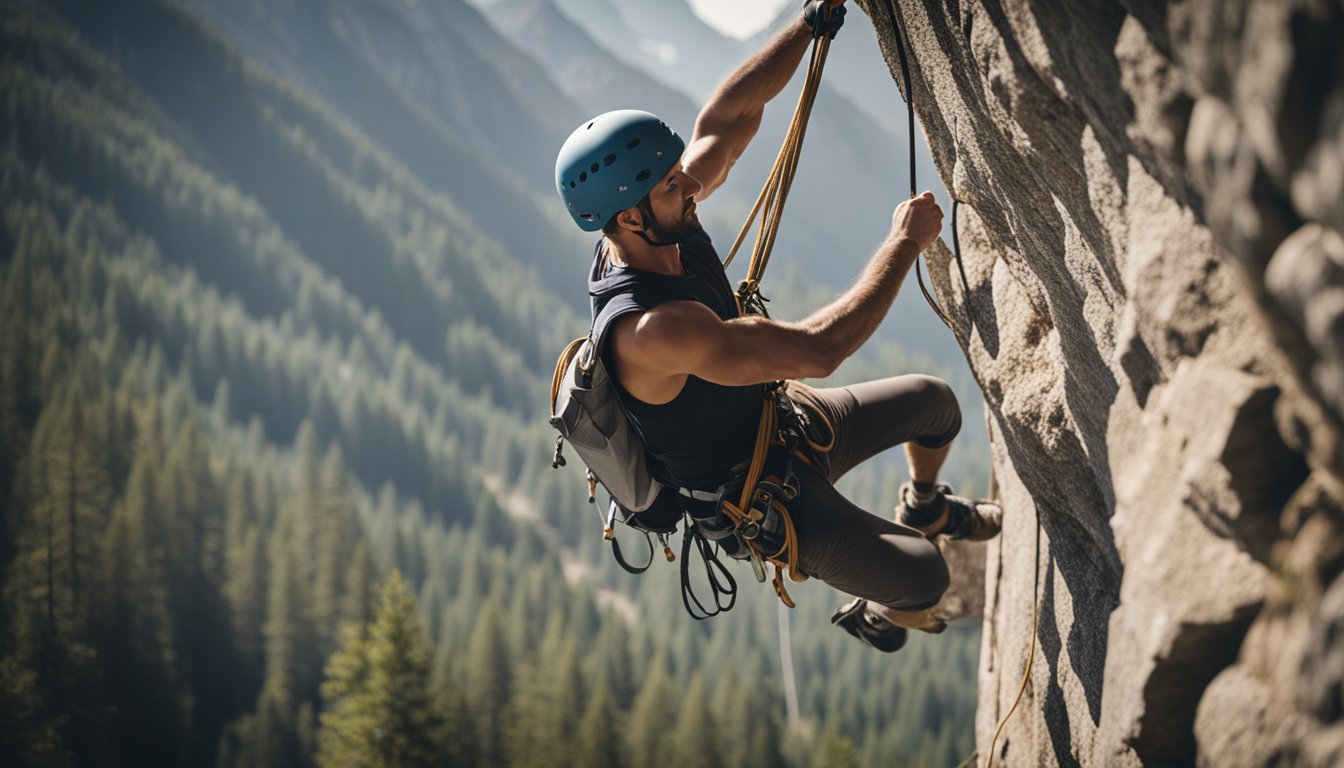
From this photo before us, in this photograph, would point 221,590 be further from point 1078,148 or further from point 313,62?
point 313,62

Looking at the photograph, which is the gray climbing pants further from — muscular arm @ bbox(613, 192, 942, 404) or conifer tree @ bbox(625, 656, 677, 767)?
conifer tree @ bbox(625, 656, 677, 767)

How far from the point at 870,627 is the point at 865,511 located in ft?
4.06

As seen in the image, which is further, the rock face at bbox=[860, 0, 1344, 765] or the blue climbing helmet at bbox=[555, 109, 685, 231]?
the blue climbing helmet at bbox=[555, 109, 685, 231]

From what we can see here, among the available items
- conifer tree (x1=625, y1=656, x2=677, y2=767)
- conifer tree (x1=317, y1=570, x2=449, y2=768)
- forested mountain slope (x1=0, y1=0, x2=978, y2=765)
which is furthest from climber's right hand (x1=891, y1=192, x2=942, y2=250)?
conifer tree (x1=625, y1=656, x2=677, y2=767)

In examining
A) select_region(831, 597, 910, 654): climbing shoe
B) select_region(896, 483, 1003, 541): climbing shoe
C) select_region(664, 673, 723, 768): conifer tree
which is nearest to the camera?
select_region(896, 483, 1003, 541): climbing shoe

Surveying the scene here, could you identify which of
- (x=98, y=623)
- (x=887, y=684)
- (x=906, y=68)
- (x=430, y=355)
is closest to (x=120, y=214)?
(x=430, y=355)

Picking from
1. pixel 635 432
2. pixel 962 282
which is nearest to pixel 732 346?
pixel 635 432

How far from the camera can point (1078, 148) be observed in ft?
10.5

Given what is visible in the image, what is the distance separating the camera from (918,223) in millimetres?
3811

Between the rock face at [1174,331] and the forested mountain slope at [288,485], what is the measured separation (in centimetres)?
1830

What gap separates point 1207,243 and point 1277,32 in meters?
0.87

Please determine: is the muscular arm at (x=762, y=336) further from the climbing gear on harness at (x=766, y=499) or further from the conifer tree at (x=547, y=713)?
the conifer tree at (x=547, y=713)

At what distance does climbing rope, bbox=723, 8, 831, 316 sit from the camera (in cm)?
436

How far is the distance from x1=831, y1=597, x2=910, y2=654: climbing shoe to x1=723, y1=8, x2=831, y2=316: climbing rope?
1827 millimetres
